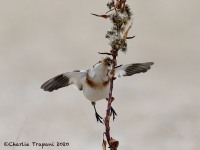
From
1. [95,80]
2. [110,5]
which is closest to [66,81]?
[95,80]

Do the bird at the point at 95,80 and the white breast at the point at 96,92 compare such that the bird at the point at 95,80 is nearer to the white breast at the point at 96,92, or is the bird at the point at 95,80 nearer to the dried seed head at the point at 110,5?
the white breast at the point at 96,92

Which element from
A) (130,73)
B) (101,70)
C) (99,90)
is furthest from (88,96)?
(101,70)

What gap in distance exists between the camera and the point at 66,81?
4.25 meters

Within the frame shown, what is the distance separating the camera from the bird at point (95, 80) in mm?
3121

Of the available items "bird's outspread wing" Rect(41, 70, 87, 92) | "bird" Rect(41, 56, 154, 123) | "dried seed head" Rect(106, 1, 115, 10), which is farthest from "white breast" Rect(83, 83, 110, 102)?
"dried seed head" Rect(106, 1, 115, 10)

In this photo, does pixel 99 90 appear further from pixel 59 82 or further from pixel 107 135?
pixel 107 135

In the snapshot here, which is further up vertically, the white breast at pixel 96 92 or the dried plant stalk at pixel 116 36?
the dried plant stalk at pixel 116 36

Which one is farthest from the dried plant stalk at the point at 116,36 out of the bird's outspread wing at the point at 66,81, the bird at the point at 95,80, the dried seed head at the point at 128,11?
the bird's outspread wing at the point at 66,81

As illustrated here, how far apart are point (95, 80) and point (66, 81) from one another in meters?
0.96

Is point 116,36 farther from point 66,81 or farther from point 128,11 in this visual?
point 66,81

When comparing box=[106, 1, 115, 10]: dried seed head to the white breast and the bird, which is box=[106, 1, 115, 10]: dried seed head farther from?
the white breast

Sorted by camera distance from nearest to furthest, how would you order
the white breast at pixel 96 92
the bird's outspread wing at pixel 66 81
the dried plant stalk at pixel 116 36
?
the dried plant stalk at pixel 116 36, the white breast at pixel 96 92, the bird's outspread wing at pixel 66 81

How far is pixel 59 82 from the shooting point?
167 inches

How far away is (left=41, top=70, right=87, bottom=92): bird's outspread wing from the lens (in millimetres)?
3980
